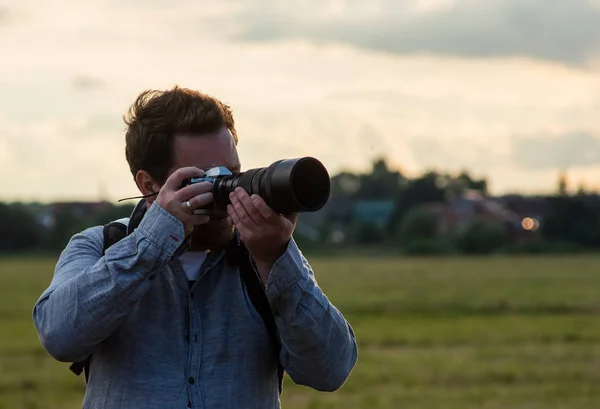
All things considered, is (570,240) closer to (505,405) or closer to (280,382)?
(505,405)

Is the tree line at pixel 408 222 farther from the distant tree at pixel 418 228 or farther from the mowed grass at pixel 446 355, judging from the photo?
the mowed grass at pixel 446 355

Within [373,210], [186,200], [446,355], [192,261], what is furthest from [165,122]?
[373,210]

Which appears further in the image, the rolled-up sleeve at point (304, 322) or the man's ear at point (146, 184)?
the man's ear at point (146, 184)

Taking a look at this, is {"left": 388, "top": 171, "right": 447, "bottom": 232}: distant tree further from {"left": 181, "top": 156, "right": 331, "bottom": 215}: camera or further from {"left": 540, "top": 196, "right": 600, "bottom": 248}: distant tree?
{"left": 181, "top": 156, "right": 331, "bottom": 215}: camera

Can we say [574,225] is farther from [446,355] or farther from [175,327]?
[175,327]

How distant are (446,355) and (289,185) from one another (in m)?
14.6

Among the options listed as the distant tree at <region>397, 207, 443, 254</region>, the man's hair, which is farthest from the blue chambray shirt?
the distant tree at <region>397, 207, 443, 254</region>

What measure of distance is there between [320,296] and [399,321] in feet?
70.9

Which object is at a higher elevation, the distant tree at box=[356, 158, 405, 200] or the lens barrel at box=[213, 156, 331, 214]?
the lens barrel at box=[213, 156, 331, 214]

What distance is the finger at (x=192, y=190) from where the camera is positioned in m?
2.48

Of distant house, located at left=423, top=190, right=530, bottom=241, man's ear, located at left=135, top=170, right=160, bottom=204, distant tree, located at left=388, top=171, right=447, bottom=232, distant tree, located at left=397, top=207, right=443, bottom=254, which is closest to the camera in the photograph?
man's ear, located at left=135, top=170, right=160, bottom=204

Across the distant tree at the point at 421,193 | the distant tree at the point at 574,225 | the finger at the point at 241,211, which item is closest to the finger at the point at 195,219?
the finger at the point at 241,211

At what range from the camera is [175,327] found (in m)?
2.58

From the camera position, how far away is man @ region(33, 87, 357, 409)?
8.04 feet
